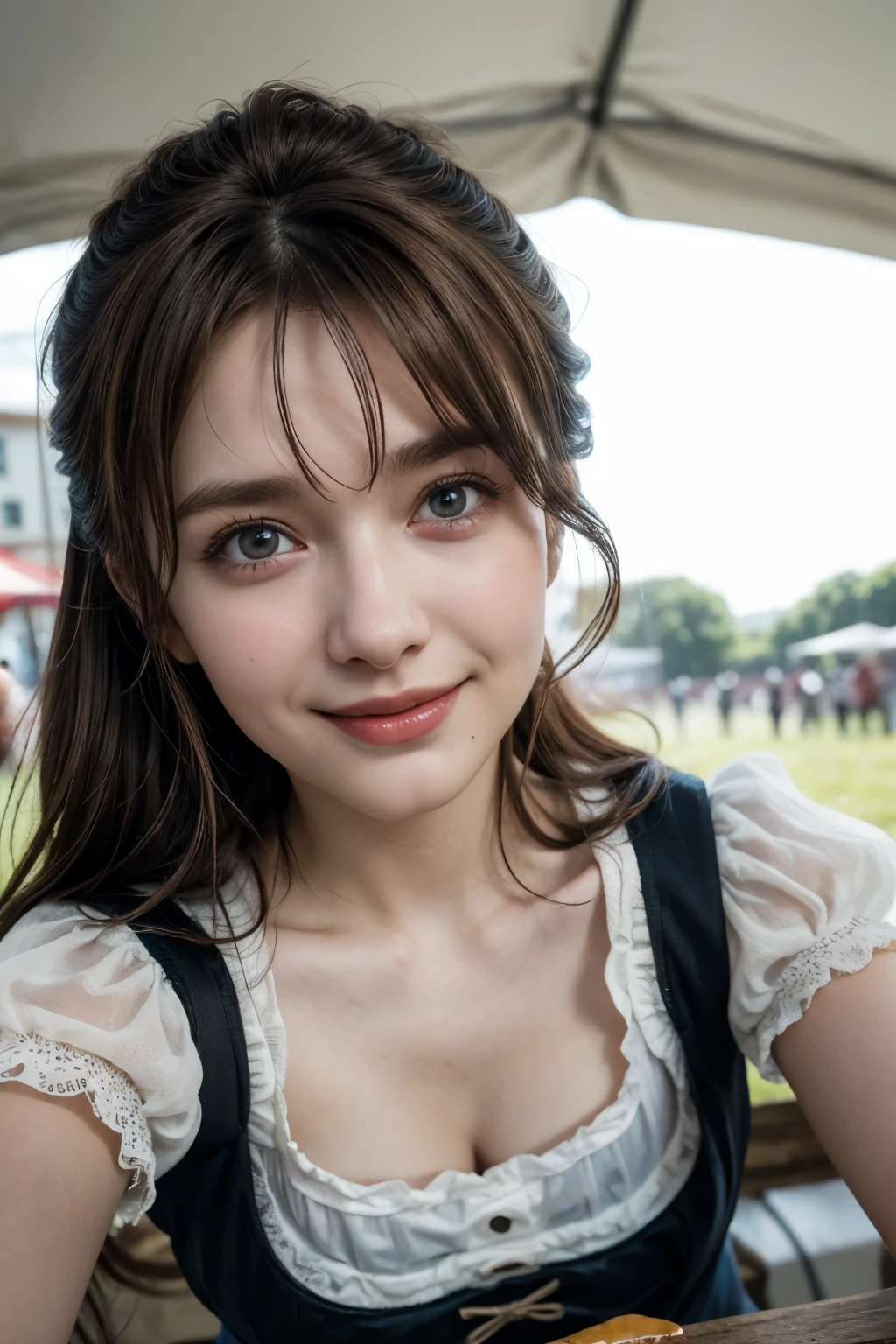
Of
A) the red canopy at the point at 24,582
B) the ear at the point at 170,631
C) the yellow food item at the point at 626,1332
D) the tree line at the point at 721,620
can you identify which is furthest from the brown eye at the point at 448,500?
the tree line at the point at 721,620

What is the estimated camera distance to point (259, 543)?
2.97 ft

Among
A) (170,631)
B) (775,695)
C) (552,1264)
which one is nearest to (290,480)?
(170,631)

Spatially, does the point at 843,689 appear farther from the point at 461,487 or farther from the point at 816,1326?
the point at 816,1326

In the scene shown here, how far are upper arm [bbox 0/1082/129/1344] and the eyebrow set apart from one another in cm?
53

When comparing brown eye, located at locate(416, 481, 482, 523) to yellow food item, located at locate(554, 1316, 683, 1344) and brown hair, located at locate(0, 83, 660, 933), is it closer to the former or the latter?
brown hair, located at locate(0, 83, 660, 933)

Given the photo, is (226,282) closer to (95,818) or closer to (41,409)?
(95,818)

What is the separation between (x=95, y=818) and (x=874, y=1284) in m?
1.41

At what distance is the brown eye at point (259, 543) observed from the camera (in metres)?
0.90

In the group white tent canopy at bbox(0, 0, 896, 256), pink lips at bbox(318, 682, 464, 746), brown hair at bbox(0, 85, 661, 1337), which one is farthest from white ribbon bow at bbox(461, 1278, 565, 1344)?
white tent canopy at bbox(0, 0, 896, 256)

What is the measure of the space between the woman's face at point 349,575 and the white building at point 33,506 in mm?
1090

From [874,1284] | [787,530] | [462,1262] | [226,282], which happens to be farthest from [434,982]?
[787,530]

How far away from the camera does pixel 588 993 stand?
114 centimetres

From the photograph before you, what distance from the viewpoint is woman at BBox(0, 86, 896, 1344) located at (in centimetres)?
87

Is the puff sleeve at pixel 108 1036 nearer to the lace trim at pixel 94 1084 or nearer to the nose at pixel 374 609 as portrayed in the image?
the lace trim at pixel 94 1084
